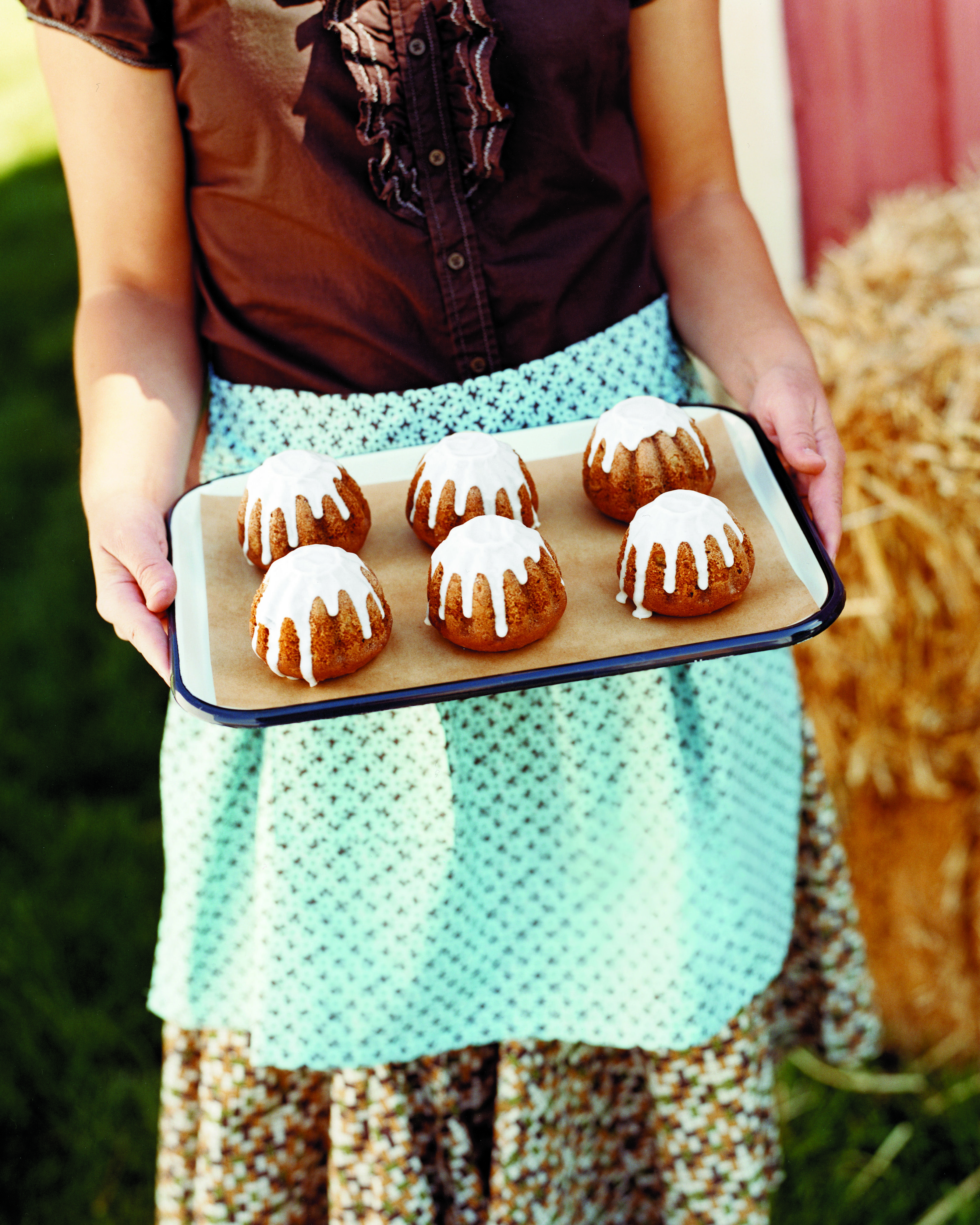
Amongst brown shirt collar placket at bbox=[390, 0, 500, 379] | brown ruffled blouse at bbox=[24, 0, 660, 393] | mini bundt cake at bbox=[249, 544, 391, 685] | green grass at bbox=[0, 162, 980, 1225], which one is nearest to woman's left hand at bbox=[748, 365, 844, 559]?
brown ruffled blouse at bbox=[24, 0, 660, 393]

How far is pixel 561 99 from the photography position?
144 centimetres

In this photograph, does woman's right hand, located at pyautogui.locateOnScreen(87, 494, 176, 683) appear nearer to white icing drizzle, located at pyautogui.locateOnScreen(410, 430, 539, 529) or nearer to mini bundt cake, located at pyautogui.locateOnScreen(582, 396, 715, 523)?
white icing drizzle, located at pyautogui.locateOnScreen(410, 430, 539, 529)

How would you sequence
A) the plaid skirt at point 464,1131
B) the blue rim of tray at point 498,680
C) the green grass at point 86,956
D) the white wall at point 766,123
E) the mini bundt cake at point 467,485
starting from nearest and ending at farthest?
the blue rim of tray at point 498,680 < the mini bundt cake at point 467,485 < the plaid skirt at point 464,1131 < the green grass at point 86,956 < the white wall at point 766,123

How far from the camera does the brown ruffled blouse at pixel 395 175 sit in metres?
1.37

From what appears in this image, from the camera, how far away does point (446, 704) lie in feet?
4.83

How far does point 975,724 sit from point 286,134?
1759 mm

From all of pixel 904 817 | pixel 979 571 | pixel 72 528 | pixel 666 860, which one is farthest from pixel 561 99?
pixel 72 528

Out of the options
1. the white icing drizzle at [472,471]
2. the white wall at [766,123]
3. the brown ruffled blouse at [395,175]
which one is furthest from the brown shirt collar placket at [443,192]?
the white wall at [766,123]

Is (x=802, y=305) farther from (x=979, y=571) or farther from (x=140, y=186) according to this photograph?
(x=140, y=186)

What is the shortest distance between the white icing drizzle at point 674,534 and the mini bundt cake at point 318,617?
31cm

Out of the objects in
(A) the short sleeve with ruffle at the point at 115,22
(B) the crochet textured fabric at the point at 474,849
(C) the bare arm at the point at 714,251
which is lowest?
(B) the crochet textured fabric at the point at 474,849

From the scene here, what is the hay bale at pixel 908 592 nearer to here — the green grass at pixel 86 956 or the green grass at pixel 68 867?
the green grass at pixel 86 956

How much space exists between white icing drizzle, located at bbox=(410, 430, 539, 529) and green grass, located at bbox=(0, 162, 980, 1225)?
1567 mm

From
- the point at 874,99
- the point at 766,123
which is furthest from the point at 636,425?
the point at 874,99
